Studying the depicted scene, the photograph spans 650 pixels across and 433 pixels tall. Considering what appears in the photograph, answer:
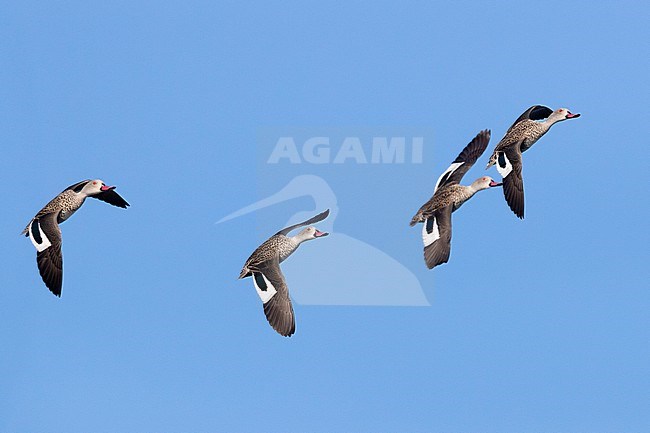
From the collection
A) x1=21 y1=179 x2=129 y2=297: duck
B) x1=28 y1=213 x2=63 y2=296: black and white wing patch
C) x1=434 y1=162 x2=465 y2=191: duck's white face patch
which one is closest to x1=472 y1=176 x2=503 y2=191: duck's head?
x1=434 y1=162 x2=465 y2=191: duck's white face patch

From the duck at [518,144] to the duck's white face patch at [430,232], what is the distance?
6.36ft

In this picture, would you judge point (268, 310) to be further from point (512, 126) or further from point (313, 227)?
point (512, 126)

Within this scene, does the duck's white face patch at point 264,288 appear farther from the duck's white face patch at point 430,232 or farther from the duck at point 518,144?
the duck at point 518,144

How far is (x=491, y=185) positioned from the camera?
4116cm

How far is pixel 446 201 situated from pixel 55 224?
8690mm

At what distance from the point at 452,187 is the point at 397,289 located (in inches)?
498

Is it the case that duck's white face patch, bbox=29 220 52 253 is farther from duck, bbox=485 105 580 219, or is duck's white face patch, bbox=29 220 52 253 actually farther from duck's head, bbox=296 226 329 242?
duck, bbox=485 105 580 219

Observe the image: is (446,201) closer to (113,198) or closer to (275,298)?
(275,298)

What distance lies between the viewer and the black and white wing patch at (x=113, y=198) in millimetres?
42500

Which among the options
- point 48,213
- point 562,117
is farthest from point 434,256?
point 48,213

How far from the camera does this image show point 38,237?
3956 cm

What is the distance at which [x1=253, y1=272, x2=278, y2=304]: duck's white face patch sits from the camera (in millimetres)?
37938

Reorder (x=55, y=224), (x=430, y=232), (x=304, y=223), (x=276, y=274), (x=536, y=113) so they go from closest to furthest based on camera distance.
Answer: (x=276, y=274), (x=430, y=232), (x=55, y=224), (x=304, y=223), (x=536, y=113)

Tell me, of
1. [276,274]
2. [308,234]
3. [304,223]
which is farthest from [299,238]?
[276,274]
